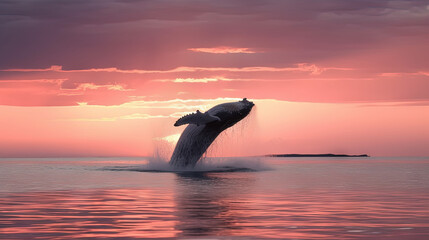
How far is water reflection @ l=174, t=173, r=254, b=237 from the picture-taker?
17.2 meters

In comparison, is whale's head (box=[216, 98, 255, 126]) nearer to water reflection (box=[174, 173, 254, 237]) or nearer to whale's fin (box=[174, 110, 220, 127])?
whale's fin (box=[174, 110, 220, 127])

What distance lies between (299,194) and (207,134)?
70.6 ft

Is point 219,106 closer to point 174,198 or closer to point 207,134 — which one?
point 207,134

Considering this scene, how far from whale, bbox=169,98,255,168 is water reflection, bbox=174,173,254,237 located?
12.4 m

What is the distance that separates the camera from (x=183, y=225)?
1808cm

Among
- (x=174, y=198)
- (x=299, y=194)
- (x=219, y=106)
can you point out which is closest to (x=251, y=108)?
(x=219, y=106)

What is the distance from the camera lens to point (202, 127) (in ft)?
170

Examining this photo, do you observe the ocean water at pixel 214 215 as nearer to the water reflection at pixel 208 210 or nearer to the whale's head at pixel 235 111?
the water reflection at pixel 208 210

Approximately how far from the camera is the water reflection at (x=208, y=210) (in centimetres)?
1719

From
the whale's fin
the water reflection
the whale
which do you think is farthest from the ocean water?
the whale

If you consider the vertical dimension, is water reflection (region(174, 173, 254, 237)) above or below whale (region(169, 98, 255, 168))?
below

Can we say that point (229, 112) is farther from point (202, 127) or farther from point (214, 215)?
point (214, 215)

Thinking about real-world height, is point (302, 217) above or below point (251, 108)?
below

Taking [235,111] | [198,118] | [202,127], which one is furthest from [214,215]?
[202,127]
